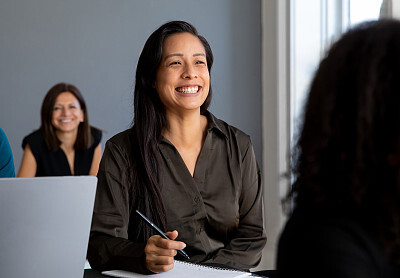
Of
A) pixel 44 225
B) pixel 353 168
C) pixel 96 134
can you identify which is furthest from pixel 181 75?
pixel 96 134

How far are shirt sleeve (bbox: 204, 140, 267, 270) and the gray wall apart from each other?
2781 mm

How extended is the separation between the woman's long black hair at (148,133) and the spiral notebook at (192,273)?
24cm

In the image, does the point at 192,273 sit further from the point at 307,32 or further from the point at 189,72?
the point at 307,32

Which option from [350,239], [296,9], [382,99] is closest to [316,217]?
[350,239]

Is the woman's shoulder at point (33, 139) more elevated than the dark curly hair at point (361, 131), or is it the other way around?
the dark curly hair at point (361, 131)

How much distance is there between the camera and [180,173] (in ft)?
5.95

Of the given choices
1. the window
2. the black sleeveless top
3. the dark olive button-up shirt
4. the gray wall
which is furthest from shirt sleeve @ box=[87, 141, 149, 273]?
the gray wall

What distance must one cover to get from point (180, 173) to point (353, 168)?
110 cm

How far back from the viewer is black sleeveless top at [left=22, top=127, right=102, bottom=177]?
392 cm

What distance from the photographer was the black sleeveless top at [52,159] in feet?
12.8

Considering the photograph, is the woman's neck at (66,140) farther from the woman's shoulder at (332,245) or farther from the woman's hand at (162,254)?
the woman's shoulder at (332,245)

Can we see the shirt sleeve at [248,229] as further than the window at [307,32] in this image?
No

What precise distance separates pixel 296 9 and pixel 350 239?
12.1 feet

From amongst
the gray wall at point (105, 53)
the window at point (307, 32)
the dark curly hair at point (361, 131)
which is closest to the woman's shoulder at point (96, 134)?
the gray wall at point (105, 53)
